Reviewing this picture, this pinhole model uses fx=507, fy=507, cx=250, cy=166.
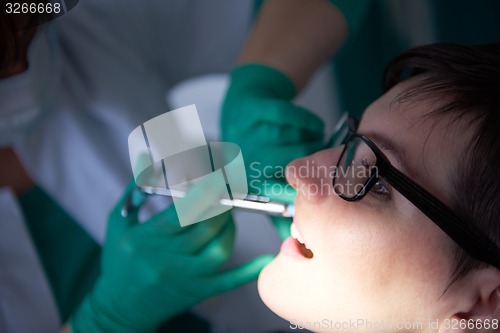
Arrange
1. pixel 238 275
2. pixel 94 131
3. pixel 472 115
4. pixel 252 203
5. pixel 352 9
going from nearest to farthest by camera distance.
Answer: pixel 472 115
pixel 252 203
pixel 238 275
pixel 94 131
pixel 352 9

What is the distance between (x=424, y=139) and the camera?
658 millimetres

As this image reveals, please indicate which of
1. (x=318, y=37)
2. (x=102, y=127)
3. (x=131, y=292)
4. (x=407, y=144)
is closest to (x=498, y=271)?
(x=407, y=144)

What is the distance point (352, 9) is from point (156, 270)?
2.42 ft

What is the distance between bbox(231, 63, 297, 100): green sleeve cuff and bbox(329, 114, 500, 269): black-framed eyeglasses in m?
Answer: 0.37

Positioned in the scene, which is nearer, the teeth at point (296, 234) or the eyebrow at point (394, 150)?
the eyebrow at point (394, 150)

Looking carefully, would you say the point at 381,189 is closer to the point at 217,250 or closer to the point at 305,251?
the point at 305,251

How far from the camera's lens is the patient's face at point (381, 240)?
654mm

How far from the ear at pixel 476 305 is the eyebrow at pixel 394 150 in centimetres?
15

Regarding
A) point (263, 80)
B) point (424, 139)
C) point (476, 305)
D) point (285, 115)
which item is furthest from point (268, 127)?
point (476, 305)

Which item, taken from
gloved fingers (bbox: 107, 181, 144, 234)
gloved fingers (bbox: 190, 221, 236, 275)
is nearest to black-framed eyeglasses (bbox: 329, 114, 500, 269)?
gloved fingers (bbox: 190, 221, 236, 275)

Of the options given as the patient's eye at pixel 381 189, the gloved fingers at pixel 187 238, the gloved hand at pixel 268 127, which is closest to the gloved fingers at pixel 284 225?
the gloved hand at pixel 268 127

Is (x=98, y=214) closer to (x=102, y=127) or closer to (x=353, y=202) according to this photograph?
(x=102, y=127)

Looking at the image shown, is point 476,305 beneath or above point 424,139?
beneath

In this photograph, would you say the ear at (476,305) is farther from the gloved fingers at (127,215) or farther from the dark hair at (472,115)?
the gloved fingers at (127,215)
